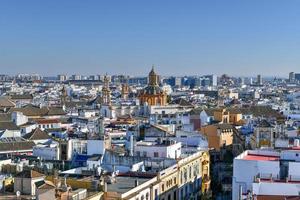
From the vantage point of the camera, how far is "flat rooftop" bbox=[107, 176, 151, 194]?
35997 mm

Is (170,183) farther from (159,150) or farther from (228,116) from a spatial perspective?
(228,116)

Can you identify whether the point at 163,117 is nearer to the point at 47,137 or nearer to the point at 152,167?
the point at 47,137

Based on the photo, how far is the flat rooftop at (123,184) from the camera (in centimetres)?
3600

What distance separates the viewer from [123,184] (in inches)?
1492

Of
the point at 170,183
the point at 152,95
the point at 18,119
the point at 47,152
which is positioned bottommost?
the point at 170,183

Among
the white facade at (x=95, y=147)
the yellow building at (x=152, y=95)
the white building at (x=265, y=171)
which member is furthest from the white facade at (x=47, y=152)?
the yellow building at (x=152, y=95)

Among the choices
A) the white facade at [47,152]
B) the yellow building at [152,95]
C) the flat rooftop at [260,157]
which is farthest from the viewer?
the yellow building at [152,95]

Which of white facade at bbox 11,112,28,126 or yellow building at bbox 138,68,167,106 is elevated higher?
yellow building at bbox 138,68,167,106

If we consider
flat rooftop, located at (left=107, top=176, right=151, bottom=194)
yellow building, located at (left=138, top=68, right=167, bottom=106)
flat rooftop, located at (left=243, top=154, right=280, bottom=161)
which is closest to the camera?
flat rooftop, located at (left=107, top=176, right=151, bottom=194)

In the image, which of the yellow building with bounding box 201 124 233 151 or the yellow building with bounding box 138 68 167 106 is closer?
the yellow building with bounding box 201 124 233 151

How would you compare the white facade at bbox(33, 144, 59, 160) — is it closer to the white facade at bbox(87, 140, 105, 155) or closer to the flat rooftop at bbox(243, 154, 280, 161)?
the white facade at bbox(87, 140, 105, 155)

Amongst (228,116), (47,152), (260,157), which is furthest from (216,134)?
(260,157)

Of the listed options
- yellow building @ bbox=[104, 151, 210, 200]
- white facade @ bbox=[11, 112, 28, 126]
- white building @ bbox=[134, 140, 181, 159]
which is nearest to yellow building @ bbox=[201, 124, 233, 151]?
yellow building @ bbox=[104, 151, 210, 200]

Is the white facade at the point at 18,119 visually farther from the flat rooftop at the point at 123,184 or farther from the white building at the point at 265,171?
the white building at the point at 265,171
